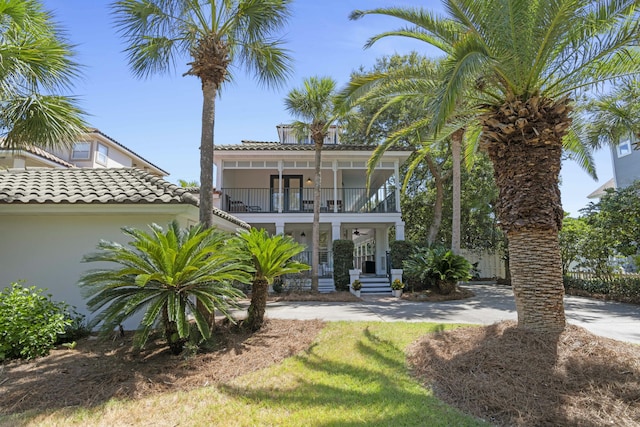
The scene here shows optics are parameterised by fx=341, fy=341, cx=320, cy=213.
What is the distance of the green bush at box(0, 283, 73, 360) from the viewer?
5422mm

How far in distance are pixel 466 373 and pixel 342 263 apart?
1135cm

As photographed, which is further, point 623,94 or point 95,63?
point 623,94

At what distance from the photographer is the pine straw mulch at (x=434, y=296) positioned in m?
13.4

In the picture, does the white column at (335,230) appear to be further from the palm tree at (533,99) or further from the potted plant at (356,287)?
the palm tree at (533,99)

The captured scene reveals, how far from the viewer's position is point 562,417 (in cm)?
367

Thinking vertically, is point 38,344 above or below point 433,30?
below

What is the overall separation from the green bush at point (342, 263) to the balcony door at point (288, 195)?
12.9 feet

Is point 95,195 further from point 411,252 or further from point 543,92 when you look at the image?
point 411,252

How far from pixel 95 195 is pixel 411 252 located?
42.6 ft

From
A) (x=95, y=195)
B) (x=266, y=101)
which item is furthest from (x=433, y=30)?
(x=95, y=195)

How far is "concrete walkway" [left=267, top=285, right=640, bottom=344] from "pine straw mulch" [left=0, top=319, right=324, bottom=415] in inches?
118

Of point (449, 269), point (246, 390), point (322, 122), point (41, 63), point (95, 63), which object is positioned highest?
point (322, 122)

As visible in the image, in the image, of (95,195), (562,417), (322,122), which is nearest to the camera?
(562,417)

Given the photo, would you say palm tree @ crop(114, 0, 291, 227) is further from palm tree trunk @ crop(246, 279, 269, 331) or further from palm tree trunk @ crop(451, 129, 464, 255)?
palm tree trunk @ crop(451, 129, 464, 255)
